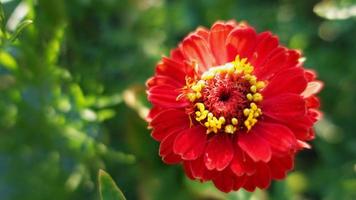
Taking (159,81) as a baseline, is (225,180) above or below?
below

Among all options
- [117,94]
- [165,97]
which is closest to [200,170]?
[165,97]

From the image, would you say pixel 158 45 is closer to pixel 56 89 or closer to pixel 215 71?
pixel 56 89

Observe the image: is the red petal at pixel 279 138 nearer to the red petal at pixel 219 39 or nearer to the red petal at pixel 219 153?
the red petal at pixel 219 153

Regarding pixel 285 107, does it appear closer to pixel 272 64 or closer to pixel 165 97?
pixel 272 64

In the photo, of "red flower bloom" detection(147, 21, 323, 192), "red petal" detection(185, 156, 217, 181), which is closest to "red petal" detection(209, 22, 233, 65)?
"red flower bloom" detection(147, 21, 323, 192)

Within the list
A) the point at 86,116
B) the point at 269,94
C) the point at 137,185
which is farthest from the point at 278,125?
the point at 137,185
